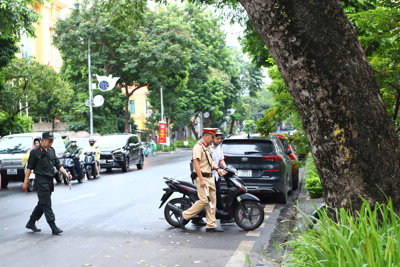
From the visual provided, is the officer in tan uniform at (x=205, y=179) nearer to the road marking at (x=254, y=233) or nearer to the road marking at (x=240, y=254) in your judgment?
the road marking at (x=254, y=233)

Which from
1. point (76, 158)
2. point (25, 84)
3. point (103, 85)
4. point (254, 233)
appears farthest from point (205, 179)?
point (103, 85)

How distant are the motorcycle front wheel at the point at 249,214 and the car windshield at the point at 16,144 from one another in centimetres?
1148

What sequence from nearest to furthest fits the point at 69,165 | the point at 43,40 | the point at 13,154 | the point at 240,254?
the point at 240,254 → the point at 13,154 → the point at 69,165 → the point at 43,40

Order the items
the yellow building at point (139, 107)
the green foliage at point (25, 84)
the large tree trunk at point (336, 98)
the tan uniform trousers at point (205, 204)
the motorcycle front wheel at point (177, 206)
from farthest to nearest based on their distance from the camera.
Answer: the yellow building at point (139, 107)
the green foliage at point (25, 84)
the motorcycle front wheel at point (177, 206)
the tan uniform trousers at point (205, 204)
the large tree trunk at point (336, 98)

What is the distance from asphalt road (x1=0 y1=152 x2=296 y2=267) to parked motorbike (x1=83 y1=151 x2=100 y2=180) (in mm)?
7168

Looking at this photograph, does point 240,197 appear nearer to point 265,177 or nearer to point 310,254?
point 265,177

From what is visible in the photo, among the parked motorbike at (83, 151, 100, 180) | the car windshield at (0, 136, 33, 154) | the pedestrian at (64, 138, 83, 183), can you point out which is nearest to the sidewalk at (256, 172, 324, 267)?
the pedestrian at (64, 138, 83, 183)

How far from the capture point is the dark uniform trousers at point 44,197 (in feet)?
29.1

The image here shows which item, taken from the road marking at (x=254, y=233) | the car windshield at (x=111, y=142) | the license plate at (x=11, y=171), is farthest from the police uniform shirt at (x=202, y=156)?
the car windshield at (x=111, y=142)

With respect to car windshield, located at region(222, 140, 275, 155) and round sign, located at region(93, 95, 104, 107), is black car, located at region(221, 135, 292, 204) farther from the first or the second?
round sign, located at region(93, 95, 104, 107)

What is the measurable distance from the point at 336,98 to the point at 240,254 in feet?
11.8

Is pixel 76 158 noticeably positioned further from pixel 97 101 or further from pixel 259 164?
pixel 97 101

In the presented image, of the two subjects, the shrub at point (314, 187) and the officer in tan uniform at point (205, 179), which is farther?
the shrub at point (314, 187)

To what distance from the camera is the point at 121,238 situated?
331 inches
